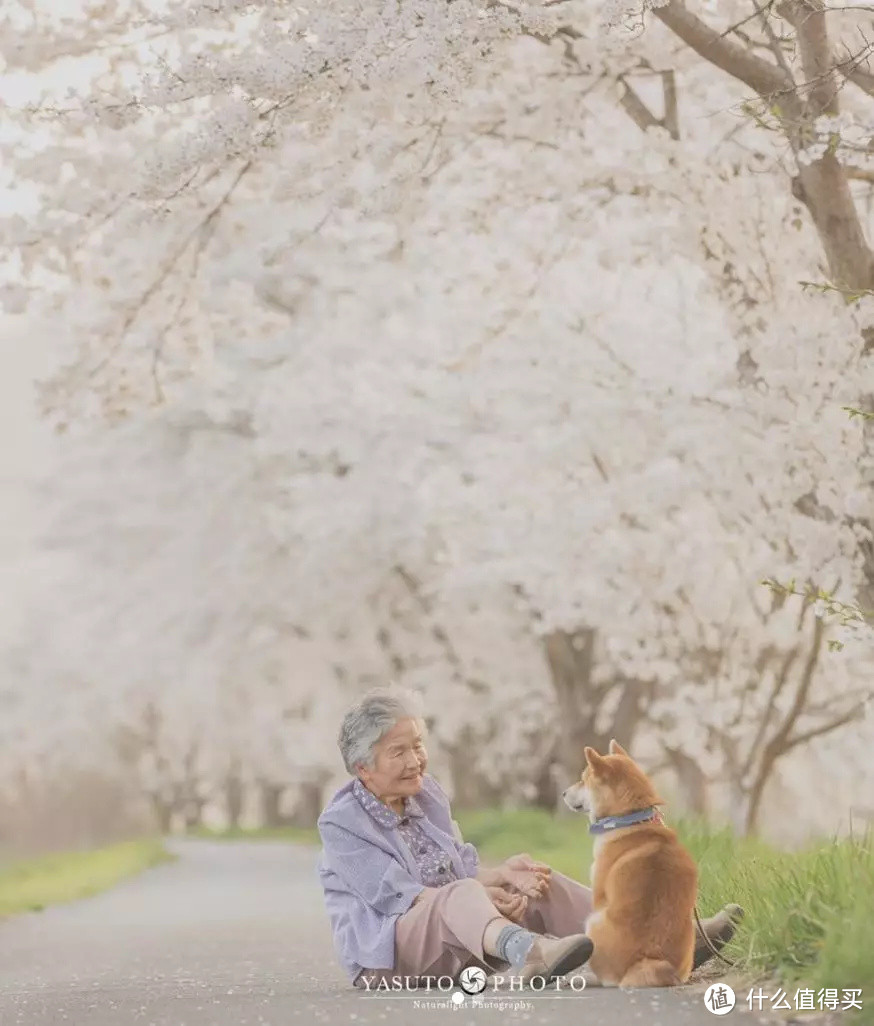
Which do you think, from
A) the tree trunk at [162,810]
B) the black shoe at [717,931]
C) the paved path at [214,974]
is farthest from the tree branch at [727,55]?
the tree trunk at [162,810]

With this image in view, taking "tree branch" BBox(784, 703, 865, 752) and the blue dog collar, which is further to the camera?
"tree branch" BBox(784, 703, 865, 752)

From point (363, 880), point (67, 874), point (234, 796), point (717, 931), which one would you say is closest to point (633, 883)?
point (717, 931)

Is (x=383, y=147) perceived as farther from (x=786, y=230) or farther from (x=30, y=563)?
(x=30, y=563)

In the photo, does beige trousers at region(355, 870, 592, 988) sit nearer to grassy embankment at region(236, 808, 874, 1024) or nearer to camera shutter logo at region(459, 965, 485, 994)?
camera shutter logo at region(459, 965, 485, 994)

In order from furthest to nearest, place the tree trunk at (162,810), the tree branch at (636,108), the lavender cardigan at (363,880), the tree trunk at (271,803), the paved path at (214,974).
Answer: the tree trunk at (162,810) < the tree trunk at (271,803) < the tree branch at (636,108) < the lavender cardigan at (363,880) < the paved path at (214,974)

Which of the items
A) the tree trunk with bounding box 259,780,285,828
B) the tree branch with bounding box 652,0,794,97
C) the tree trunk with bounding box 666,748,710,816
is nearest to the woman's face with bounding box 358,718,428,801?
the tree branch with bounding box 652,0,794,97

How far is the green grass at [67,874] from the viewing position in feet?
44.5

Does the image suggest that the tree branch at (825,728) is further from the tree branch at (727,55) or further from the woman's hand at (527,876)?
the woman's hand at (527,876)

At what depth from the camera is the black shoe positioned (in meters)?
5.53

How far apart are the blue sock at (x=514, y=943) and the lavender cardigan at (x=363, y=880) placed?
0.48 m

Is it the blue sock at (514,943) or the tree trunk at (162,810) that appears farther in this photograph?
the tree trunk at (162,810)

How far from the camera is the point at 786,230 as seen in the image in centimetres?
1024

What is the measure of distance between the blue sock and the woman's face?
2.28 feet

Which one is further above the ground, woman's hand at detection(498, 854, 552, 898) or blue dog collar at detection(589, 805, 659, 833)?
blue dog collar at detection(589, 805, 659, 833)
